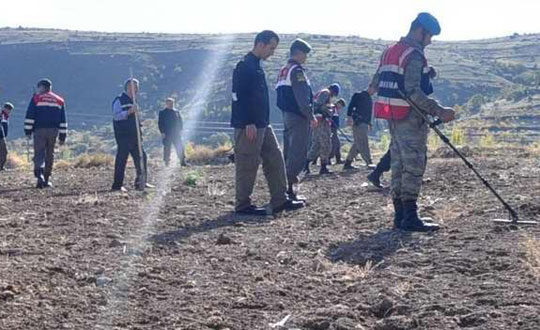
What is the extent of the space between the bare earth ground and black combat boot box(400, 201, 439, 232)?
0.52 ft

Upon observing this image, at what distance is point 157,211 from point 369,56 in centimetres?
6953

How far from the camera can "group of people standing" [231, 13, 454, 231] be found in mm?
8367

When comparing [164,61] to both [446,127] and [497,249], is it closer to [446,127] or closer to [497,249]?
[446,127]

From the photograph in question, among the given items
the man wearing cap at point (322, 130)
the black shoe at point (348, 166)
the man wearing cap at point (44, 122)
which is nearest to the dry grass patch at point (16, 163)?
the man wearing cap at point (44, 122)

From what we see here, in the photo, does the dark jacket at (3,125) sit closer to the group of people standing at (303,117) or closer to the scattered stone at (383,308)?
the group of people standing at (303,117)

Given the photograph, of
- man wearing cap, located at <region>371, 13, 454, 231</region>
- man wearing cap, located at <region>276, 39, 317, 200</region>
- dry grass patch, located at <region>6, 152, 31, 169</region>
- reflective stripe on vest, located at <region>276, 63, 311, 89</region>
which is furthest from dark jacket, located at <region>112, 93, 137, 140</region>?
dry grass patch, located at <region>6, 152, 31, 169</region>

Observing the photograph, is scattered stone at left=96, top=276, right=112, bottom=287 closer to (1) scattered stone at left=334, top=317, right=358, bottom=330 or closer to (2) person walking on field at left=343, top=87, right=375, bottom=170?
→ (1) scattered stone at left=334, top=317, right=358, bottom=330

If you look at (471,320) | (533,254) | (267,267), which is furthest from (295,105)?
(471,320)

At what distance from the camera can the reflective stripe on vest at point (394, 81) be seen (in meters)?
8.34

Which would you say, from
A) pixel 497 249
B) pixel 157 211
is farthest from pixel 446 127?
pixel 497 249

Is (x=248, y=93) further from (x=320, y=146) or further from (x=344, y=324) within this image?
(x=320, y=146)

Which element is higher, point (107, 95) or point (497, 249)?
point (497, 249)

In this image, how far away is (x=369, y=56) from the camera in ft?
259

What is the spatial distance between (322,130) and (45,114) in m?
5.00
